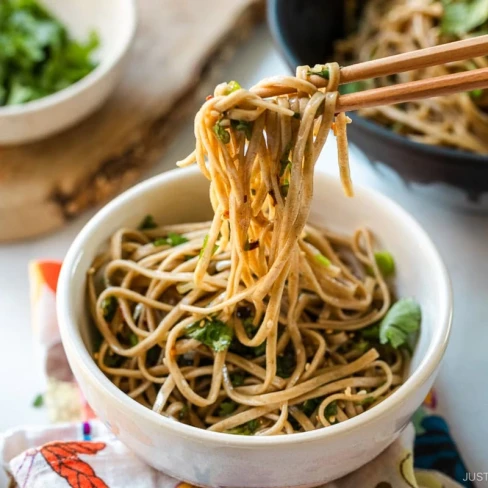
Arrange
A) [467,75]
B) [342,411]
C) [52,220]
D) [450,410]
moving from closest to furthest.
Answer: [467,75], [342,411], [450,410], [52,220]

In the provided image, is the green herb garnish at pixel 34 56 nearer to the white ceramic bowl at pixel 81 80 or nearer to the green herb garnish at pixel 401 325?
the white ceramic bowl at pixel 81 80

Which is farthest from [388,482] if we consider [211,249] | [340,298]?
[211,249]

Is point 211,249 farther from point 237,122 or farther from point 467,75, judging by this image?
point 467,75

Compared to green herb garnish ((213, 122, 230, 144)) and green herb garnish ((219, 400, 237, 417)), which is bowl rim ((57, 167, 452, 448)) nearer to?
green herb garnish ((219, 400, 237, 417))

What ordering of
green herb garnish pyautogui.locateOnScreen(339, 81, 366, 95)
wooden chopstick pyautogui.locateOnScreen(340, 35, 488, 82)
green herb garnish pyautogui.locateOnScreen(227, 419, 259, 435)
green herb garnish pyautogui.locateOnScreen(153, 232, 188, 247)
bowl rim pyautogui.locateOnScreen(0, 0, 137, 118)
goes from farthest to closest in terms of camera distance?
1. green herb garnish pyautogui.locateOnScreen(339, 81, 366, 95)
2. bowl rim pyautogui.locateOnScreen(0, 0, 137, 118)
3. green herb garnish pyautogui.locateOnScreen(153, 232, 188, 247)
4. green herb garnish pyautogui.locateOnScreen(227, 419, 259, 435)
5. wooden chopstick pyautogui.locateOnScreen(340, 35, 488, 82)

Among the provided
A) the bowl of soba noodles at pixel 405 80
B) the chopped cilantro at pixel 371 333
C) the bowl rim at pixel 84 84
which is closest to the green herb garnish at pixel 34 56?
the bowl rim at pixel 84 84

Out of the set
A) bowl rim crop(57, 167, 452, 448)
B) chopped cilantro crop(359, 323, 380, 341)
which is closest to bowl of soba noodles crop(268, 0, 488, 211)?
bowl rim crop(57, 167, 452, 448)

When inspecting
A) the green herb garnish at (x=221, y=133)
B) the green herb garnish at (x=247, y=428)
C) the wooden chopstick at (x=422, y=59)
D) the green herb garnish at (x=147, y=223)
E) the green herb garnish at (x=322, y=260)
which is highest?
the wooden chopstick at (x=422, y=59)

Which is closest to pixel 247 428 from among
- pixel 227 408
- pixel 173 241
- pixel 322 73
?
pixel 227 408
